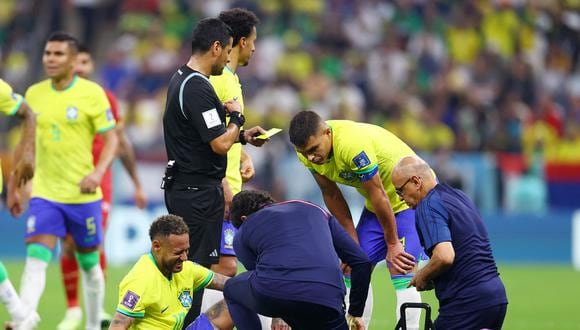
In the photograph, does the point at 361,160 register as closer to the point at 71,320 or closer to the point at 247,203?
the point at 247,203

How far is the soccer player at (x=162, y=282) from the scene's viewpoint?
7.55 m

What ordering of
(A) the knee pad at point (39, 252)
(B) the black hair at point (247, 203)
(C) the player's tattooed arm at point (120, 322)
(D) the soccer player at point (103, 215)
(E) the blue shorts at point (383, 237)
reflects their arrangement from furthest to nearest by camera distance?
1. (D) the soccer player at point (103, 215)
2. (A) the knee pad at point (39, 252)
3. (E) the blue shorts at point (383, 237)
4. (B) the black hair at point (247, 203)
5. (C) the player's tattooed arm at point (120, 322)

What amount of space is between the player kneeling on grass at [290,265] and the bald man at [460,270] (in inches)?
20.3

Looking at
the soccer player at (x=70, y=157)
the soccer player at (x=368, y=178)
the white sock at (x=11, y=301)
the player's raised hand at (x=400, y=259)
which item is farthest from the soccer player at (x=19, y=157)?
the player's raised hand at (x=400, y=259)

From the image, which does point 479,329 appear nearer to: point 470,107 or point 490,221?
point 490,221

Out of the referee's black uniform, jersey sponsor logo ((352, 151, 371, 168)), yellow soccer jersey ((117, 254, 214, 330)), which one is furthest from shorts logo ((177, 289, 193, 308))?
jersey sponsor logo ((352, 151, 371, 168))

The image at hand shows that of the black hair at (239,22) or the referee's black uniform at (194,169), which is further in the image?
the black hair at (239,22)

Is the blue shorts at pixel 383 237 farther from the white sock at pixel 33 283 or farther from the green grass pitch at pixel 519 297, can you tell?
the white sock at pixel 33 283

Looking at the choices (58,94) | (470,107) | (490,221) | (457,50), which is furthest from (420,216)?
(457,50)

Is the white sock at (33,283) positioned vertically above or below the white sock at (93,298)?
above

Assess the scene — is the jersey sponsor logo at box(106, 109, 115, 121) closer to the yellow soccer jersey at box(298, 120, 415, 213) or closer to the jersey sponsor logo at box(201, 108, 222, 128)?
the yellow soccer jersey at box(298, 120, 415, 213)

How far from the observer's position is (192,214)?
8250 millimetres

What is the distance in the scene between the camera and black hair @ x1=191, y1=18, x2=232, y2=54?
816cm

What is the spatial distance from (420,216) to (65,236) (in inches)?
183
